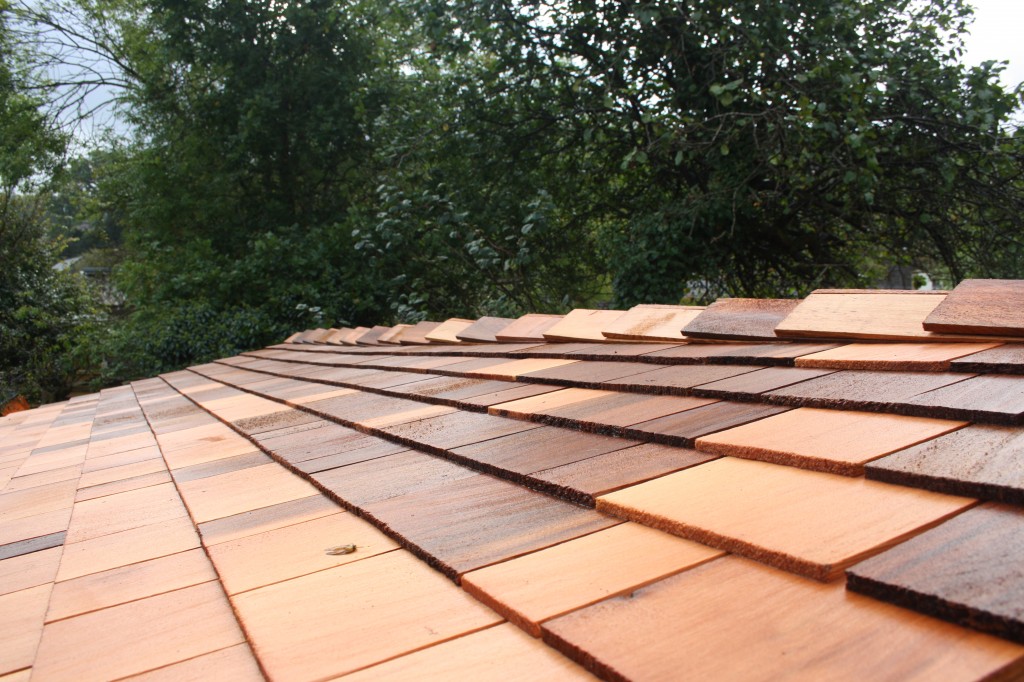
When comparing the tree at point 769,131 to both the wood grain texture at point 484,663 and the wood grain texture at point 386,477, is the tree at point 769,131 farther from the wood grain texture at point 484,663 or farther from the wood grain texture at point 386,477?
the wood grain texture at point 484,663

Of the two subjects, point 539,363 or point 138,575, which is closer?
point 138,575

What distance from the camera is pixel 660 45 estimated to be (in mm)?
8023

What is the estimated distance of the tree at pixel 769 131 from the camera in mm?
6688

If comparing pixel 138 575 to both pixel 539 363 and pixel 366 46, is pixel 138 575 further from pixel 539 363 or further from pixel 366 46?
pixel 366 46

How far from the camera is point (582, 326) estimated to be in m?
3.09

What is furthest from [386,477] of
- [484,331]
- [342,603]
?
[484,331]

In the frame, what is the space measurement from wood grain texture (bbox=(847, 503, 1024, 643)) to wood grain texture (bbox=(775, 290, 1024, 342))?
882mm

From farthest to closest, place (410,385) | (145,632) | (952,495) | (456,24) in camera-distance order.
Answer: (456,24), (410,385), (145,632), (952,495)

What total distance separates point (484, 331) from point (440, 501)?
2.59 meters

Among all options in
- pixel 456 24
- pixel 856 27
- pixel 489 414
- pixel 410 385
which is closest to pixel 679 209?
pixel 856 27

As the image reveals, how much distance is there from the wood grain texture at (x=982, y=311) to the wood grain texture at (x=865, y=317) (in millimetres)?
24

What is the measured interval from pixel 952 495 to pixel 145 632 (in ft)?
3.36

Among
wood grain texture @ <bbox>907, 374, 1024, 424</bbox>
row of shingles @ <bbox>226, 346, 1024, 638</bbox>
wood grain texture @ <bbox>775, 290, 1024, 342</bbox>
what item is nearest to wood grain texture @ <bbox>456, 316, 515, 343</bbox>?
wood grain texture @ <bbox>775, 290, 1024, 342</bbox>

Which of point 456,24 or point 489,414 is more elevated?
point 456,24
